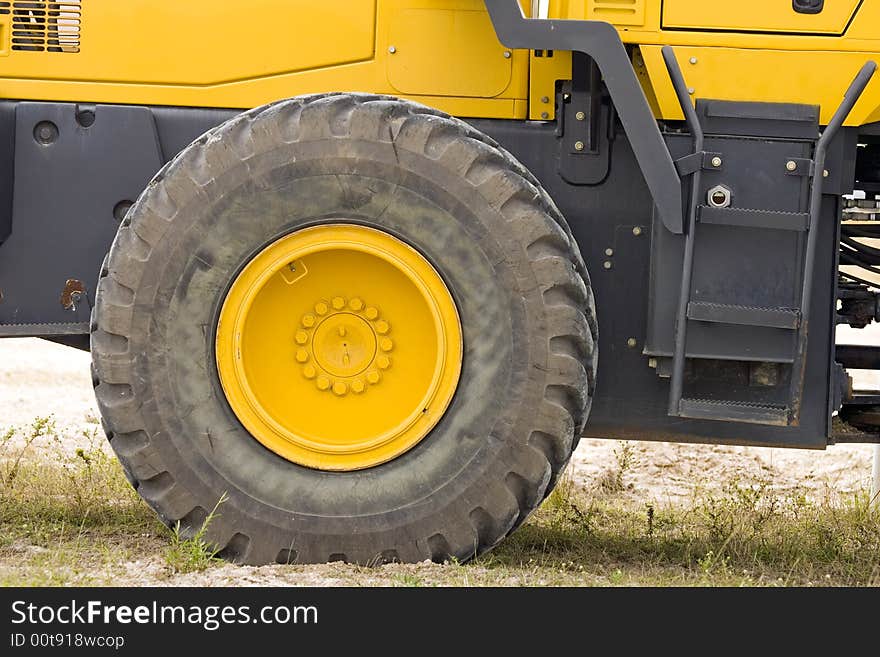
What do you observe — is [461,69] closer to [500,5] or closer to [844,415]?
[500,5]

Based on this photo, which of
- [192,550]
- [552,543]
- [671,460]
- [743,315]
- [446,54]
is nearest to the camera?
[192,550]

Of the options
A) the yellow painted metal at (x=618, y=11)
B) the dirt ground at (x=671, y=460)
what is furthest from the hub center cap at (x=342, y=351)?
the dirt ground at (x=671, y=460)

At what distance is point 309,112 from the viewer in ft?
13.4

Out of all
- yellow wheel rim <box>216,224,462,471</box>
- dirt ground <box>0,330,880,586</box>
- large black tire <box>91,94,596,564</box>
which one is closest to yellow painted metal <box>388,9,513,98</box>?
large black tire <box>91,94,596,564</box>

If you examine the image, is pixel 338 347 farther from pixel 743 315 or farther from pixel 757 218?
pixel 757 218

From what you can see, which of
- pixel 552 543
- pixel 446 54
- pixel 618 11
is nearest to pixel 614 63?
pixel 618 11

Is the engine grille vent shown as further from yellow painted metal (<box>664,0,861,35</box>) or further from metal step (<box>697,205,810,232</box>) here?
metal step (<box>697,205,810,232</box>)

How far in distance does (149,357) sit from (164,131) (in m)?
1.11

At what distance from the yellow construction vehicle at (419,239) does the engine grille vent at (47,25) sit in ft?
0.04

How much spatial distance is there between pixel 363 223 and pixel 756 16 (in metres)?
1.69

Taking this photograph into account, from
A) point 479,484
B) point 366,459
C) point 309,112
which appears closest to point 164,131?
point 309,112

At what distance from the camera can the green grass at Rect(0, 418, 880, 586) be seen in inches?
158

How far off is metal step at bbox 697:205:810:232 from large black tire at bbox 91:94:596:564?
571 millimetres

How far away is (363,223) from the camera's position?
4102 mm
